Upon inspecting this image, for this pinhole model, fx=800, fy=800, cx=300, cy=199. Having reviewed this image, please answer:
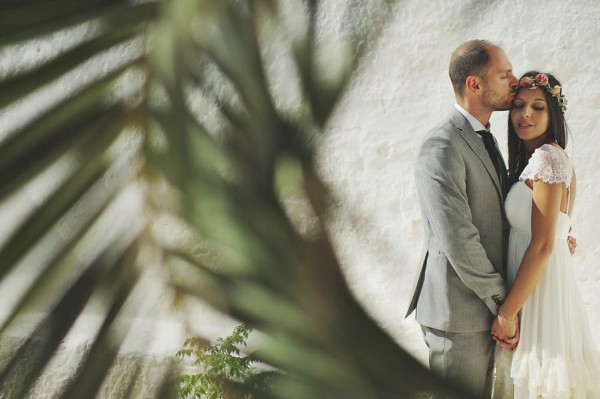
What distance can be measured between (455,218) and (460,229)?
1.0 inches

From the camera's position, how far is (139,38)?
2.21 metres

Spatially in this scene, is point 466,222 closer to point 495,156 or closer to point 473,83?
point 495,156

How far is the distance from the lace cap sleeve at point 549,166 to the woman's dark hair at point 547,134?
0.07 metres

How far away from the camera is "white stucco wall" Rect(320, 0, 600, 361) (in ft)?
7.89

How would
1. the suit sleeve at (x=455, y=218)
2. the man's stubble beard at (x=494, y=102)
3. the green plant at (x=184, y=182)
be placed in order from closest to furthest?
the suit sleeve at (x=455, y=218)
the man's stubble beard at (x=494, y=102)
the green plant at (x=184, y=182)

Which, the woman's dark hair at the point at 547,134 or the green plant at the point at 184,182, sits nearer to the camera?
the woman's dark hair at the point at 547,134

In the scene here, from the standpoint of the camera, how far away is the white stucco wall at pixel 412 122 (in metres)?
2.40

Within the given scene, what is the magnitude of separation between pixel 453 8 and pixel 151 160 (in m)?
1.09

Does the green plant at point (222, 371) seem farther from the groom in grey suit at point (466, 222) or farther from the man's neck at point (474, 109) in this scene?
the man's neck at point (474, 109)

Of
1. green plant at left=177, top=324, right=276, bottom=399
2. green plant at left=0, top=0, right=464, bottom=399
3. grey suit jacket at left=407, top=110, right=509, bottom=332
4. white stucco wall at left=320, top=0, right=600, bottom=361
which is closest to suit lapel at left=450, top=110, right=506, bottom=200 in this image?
grey suit jacket at left=407, top=110, right=509, bottom=332

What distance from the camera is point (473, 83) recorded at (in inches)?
72.1

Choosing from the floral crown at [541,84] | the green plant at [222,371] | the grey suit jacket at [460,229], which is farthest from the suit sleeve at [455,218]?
the green plant at [222,371]

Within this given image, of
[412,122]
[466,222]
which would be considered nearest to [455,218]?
[466,222]

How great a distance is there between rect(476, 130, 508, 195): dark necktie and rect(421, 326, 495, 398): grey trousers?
0.35m
